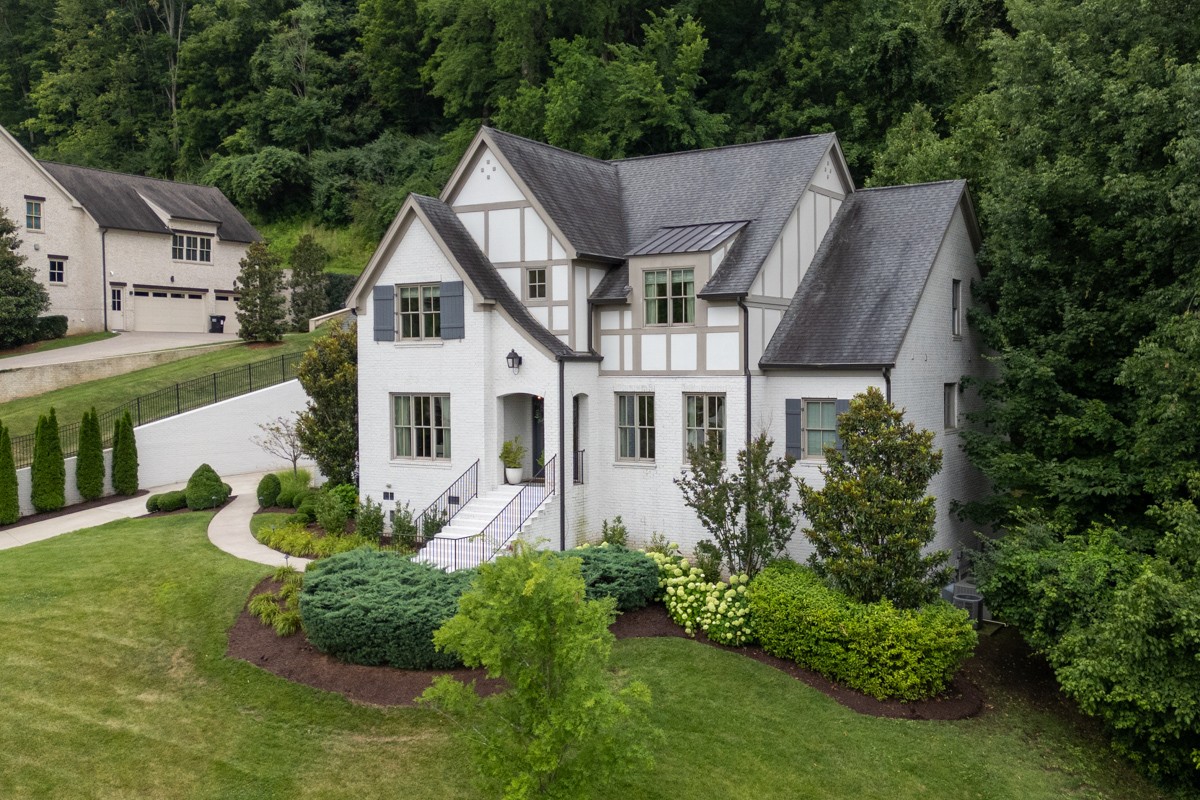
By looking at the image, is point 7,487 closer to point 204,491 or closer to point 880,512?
point 204,491

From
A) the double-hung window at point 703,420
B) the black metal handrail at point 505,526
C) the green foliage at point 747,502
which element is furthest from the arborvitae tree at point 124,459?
the green foliage at point 747,502

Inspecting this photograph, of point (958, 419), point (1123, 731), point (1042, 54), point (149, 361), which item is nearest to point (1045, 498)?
point (958, 419)

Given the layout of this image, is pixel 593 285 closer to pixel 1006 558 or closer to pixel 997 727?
pixel 1006 558

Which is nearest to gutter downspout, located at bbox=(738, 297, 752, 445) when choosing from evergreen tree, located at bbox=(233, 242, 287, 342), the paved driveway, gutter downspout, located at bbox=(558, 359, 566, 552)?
gutter downspout, located at bbox=(558, 359, 566, 552)

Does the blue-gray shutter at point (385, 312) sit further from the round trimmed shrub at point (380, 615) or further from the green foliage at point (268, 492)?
the round trimmed shrub at point (380, 615)

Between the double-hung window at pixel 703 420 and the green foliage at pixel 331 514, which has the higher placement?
the double-hung window at pixel 703 420

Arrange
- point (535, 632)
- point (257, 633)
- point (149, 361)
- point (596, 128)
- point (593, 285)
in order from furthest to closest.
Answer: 1. point (596, 128)
2. point (149, 361)
3. point (593, 285)
4. point (257, 633)
5. point (535, 632)

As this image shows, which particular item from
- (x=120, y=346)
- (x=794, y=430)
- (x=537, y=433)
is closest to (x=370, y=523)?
(x=537, y=433)
